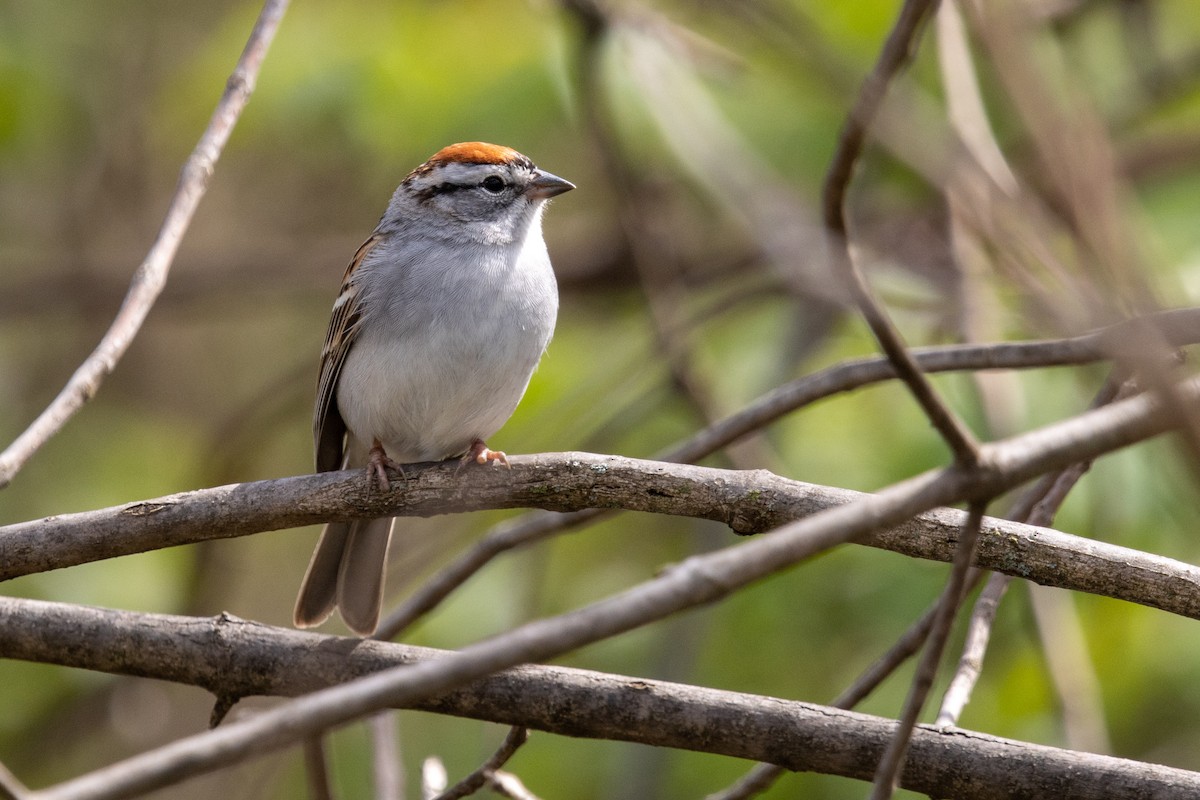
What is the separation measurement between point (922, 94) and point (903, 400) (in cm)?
117

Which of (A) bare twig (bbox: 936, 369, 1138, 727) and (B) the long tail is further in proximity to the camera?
(B) the long tail

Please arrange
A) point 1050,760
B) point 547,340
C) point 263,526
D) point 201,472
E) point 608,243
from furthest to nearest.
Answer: point 608,243
point 201,472
point 547,340
point 263,526
point 1050,760

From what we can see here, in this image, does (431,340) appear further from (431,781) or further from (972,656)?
(972,656)

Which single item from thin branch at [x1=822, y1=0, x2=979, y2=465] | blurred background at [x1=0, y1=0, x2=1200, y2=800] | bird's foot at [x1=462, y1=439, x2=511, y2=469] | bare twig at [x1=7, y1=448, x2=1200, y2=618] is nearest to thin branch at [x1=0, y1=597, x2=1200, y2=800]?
bare twig at [x1=7, y1=448, x2=1200, y2=618]

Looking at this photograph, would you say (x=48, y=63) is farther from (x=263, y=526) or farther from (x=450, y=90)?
(x=263, y=526)

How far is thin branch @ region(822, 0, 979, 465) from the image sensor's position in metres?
1.53

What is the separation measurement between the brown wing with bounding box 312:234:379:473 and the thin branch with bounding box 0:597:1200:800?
1489 mm

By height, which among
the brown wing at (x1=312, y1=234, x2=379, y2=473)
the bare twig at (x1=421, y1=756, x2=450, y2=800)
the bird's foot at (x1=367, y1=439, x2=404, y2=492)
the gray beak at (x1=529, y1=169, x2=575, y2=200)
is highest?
the gray beak at (x1=529, y1=169, x2=575, y2=200)

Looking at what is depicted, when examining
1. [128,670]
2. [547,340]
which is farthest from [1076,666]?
[128,670]

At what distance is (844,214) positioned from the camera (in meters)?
1.78

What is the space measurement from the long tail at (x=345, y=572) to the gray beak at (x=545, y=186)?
4.14 ft

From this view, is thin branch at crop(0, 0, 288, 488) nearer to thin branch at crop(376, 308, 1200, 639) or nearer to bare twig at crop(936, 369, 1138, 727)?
thin branch at crop(376, 308, 1200, 639)

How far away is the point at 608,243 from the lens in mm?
6316

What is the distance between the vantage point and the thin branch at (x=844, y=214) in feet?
5.01
